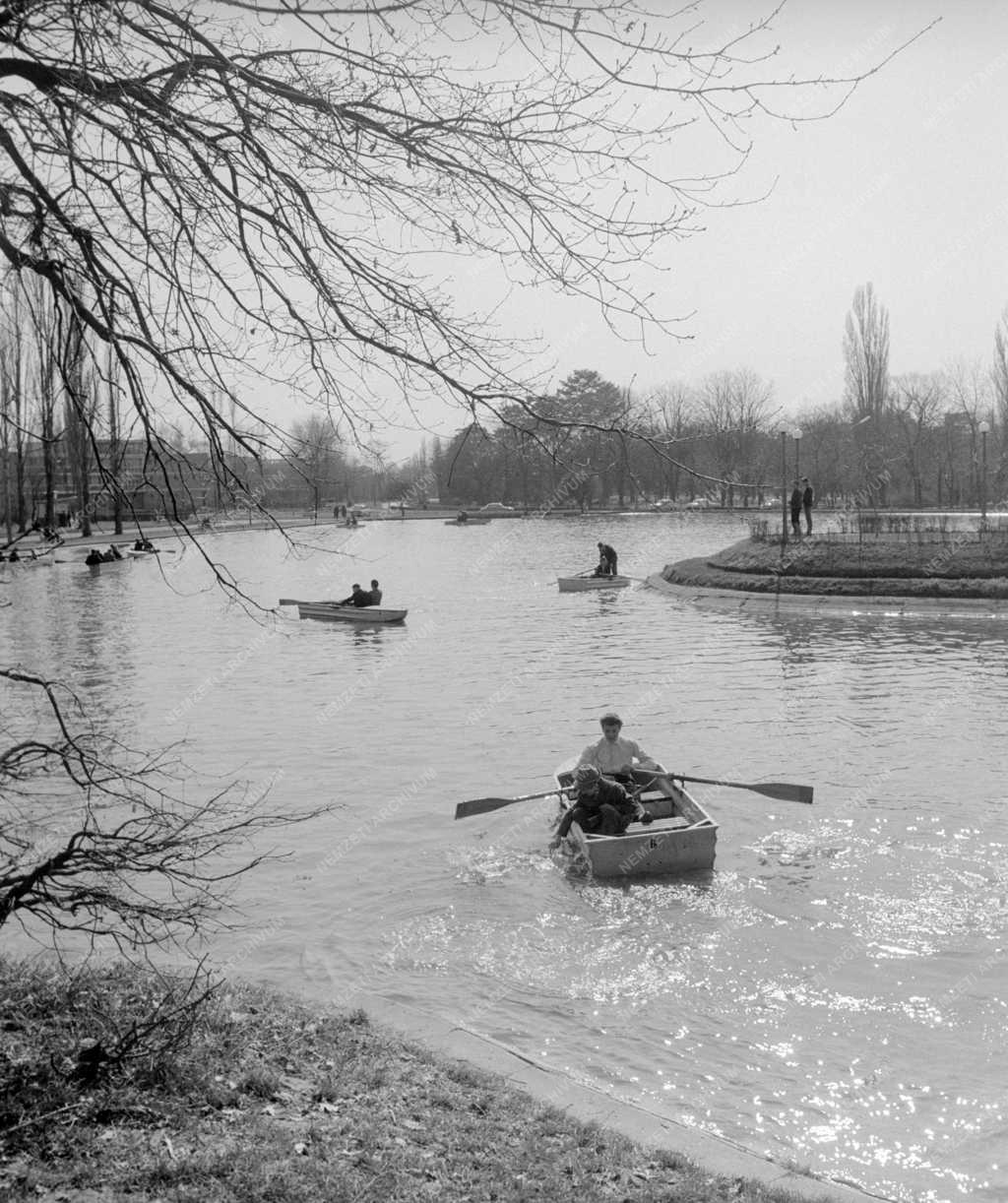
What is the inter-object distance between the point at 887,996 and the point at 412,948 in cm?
393

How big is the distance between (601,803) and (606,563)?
30.3m

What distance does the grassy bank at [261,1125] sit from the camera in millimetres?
4988

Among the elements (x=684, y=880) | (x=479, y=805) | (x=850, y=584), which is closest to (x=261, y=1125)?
(x=684, y=880)

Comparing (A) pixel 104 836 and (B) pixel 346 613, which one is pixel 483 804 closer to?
(A) pixel 104 836

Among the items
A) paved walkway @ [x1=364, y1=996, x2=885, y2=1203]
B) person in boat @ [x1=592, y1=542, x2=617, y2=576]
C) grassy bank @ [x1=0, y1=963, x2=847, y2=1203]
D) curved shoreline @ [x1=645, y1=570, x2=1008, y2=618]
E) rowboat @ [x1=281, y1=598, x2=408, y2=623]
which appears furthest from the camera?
person in boat @ [x1=592, y1=542, x2=617, y2=576]

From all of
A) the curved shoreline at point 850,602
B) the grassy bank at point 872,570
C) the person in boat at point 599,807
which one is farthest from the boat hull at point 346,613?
the person in boat at point 599,807

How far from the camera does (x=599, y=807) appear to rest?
12273mm

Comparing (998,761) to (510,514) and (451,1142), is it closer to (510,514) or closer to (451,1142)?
(451,1142)

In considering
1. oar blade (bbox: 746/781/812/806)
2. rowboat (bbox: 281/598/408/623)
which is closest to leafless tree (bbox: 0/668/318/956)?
oar blade (bbox: 746/781/812/806)

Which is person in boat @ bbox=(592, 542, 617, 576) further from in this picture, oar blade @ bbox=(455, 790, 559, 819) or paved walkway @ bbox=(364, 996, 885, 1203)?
paved walkway @ bbox=(364, 996, 885, 1203)

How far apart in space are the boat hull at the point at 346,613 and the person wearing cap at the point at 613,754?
1946cm

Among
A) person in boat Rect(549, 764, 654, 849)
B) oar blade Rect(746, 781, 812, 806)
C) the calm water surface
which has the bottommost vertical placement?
the calm water surface

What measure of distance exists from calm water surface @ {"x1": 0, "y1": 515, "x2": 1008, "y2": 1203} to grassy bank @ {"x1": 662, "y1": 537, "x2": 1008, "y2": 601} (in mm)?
4502

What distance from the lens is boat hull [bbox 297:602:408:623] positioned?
32.5 meters
